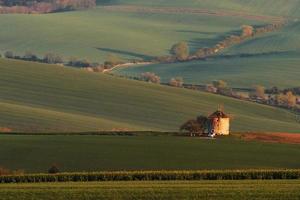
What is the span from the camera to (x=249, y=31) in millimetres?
168500

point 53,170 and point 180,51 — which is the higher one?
point 180,51

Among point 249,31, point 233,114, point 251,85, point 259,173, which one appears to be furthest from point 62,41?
point 259,173

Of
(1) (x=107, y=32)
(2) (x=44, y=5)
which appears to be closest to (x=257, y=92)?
(1) (x=107, y=32)

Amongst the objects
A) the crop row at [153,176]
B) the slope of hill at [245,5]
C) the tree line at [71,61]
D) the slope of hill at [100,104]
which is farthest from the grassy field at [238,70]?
the crop row at [153,176]

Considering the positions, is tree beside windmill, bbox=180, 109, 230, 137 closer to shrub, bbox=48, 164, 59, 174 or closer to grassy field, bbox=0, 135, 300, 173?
grassy field, bbox=0, 135, 300, 173

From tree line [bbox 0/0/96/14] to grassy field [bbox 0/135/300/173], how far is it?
128 metres

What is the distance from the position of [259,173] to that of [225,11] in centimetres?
14095

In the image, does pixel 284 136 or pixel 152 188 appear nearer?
pixel 152 188

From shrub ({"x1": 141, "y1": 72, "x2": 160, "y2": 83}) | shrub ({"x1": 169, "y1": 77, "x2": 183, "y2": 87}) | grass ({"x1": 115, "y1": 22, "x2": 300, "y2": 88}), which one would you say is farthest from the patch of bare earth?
grass ({"x1": 115, "y1": 22, "x2": 300, "y2": 88})

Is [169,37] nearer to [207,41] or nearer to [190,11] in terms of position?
[207,41]

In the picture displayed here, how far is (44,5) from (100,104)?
3990 inches

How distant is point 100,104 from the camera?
95188mm

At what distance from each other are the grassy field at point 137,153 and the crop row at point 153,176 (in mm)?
5108

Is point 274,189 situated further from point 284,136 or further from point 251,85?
point 251,85
